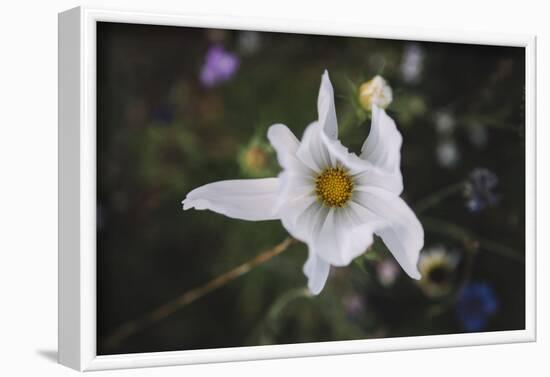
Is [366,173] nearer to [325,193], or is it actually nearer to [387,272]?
[325,193]

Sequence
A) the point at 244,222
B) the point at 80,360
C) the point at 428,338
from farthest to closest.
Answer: the point at 428,338 → the point at 244,222 → the point at 80,360

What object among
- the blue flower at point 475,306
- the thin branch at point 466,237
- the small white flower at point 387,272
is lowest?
the blue flower at point 475,306

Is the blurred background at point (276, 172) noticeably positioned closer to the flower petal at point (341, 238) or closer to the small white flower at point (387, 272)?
the small white flower at point (387, 272)

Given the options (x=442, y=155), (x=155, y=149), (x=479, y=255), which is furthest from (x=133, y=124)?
(x=479, y=255)

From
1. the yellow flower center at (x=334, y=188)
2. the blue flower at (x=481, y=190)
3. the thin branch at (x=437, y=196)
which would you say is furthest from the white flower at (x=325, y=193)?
the blue flower at (x=481, y=190)

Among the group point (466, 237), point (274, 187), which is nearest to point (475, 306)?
point (466, 237)

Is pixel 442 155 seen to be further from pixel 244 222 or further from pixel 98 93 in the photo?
pixel 98 93

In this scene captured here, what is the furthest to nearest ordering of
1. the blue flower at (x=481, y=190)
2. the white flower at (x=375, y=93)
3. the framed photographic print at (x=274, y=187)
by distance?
the blue flower at (x=481, y=190)
the white flower at (x=375, y=93)
the framed photographic print at (x=274, y=187)
